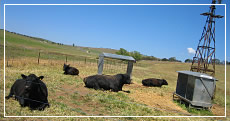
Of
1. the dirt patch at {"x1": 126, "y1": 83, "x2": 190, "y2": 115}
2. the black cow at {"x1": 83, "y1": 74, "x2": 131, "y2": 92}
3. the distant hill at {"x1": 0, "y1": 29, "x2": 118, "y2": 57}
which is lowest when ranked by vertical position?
the dirt patch at {"x1": 126, "y1": 83, "x2": 190, "y2": 115}

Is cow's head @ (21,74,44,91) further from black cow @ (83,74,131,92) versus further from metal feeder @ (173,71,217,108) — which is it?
metal feeder @ (173,71,217,108)

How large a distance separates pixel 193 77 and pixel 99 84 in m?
4.92

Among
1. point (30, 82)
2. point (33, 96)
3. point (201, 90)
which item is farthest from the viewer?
point (201, 90)

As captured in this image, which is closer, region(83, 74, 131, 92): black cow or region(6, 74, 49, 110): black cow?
region(6, 74, 49, 110): black cow

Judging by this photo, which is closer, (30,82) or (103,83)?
(30,82)

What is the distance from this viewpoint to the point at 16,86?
6.47m

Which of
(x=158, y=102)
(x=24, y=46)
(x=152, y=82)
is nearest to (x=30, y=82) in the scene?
(x=158, y=102)

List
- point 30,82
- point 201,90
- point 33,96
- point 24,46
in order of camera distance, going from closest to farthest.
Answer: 1. point 30,82
2. point 33,96
3. point 201,90
4. point 24,46

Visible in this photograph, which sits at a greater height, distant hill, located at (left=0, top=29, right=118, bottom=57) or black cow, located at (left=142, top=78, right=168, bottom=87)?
distant hill, located at (left=0, top=29, right=118, bottom=57)

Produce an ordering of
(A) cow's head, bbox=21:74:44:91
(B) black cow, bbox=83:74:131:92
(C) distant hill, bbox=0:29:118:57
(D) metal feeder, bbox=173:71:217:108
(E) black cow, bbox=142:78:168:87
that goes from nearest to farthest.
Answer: (A) cow's head, bbox=21:74:44:91
(D) metal feeder, bbox=173:71:217:108
(B) black cow, bbox=83:74:131:92
(E) black cow, bbox=142:78:168:87
(C) distant hill, bbox=0:29:118:57

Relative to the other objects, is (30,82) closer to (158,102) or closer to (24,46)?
(158,102)

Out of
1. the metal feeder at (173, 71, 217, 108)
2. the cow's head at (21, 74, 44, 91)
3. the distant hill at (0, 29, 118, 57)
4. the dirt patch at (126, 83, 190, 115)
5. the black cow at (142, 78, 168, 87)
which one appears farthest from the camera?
the distant hill at (0, 29, 118, 57)

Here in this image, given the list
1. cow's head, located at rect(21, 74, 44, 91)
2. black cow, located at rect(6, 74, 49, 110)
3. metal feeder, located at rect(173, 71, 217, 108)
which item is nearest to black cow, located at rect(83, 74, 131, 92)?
metal feeder, located at rect(173, 71, 217, 108)

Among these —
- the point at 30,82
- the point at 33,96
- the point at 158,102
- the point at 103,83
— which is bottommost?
the point at 158,102
